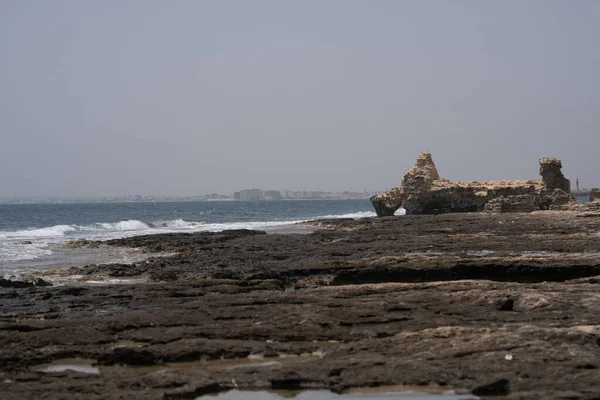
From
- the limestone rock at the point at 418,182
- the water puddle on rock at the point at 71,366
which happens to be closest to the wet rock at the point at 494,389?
the water puddle on rock at the point at 71,366

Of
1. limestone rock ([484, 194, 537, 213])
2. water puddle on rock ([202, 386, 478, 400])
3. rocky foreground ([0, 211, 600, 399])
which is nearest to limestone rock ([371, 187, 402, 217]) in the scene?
limestone rock ([484, 194, 537, 213])

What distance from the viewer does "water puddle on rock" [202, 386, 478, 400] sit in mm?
7172

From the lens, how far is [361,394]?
287 inches

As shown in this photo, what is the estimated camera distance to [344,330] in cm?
993

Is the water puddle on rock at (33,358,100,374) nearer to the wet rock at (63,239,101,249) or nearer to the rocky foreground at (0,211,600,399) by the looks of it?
the rocky foreground at (0,211,600,399)

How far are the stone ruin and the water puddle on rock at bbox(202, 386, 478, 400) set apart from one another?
122 feet

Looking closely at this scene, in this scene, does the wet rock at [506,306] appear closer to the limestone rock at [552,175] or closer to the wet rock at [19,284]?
the wet rock at [19,284]

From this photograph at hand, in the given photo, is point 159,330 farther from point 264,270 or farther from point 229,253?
point 229,253

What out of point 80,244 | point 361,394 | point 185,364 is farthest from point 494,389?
point 80,244

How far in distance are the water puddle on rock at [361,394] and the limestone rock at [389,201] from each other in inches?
1827

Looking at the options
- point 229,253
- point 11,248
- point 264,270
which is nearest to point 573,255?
point 264,270

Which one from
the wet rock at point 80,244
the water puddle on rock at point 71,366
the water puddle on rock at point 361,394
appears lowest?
the wet rock at point 80,244

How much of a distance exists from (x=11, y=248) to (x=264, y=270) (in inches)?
821

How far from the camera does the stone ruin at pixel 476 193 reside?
44344 mm
